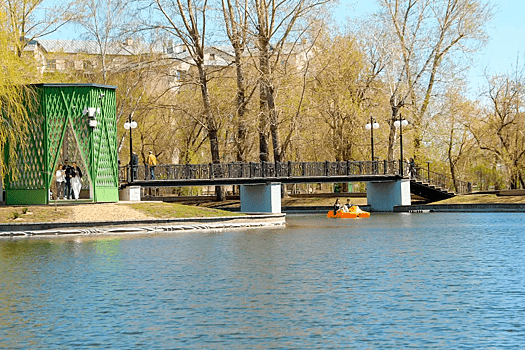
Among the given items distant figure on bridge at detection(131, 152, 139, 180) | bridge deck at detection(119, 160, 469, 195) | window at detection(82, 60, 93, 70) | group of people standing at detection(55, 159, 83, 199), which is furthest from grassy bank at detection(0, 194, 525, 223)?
window at detection(82, 60, 93, 70)

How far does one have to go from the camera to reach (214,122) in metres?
66.0

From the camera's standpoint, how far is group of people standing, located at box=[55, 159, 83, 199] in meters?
44.2

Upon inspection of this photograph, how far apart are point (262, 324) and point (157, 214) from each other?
26.9m

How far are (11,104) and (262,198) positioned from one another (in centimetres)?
2228

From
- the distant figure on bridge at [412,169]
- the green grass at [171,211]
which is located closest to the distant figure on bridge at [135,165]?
the green grass at [171,211]

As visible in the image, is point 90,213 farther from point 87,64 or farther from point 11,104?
point 87,64

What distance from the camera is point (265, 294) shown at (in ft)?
62.3

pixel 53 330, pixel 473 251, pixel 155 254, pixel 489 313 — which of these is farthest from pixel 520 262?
pixel 53 330

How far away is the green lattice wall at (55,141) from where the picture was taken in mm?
41875

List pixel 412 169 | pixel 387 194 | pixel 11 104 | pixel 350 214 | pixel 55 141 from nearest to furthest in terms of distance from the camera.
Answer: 1. pixel 11 104
2. pixel 55 141
3. pixel 350 214
4. pixel 387 194
5. pixel 412 169

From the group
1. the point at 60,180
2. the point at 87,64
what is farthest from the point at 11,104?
the point at 87,64

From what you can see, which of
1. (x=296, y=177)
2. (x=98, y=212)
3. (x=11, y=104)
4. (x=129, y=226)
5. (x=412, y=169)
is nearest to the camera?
(x=129, y=226)

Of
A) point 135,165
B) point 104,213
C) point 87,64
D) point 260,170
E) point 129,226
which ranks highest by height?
point 87,64

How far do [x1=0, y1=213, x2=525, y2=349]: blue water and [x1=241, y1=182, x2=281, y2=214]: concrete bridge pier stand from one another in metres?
24.4
